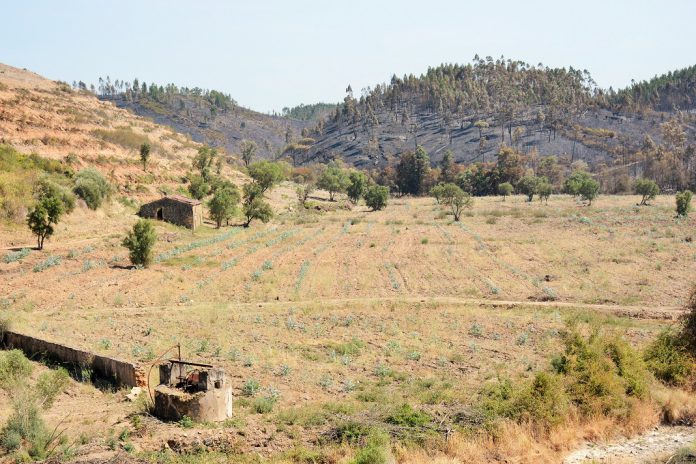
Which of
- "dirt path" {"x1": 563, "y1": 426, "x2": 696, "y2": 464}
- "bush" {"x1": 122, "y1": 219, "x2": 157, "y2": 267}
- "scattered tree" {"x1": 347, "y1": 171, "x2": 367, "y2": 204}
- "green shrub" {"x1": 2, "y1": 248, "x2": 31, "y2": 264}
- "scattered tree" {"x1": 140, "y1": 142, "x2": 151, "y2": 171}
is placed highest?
"scattered tree" {"x1": 140, "y1": 142, "x2": 151, "y2": 171}

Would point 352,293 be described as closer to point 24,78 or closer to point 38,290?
point 38,290

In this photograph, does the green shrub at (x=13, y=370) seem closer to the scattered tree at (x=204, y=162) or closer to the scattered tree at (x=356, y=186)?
the scattered tree at (x=204, y=162)

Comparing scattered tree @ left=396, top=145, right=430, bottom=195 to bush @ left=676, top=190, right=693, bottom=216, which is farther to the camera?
scattered tree @ left=396, top=145, right=430, bottom=195

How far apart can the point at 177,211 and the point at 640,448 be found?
48833 millimetres

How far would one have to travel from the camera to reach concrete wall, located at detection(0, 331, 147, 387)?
1723 cm

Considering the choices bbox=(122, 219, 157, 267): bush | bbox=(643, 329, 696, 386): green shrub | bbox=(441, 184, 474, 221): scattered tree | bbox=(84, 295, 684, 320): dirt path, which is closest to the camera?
bbox=(643, 329, 696, 386): green shrub

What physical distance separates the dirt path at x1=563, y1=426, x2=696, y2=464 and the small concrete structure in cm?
841

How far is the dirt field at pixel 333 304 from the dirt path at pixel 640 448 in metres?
3.43

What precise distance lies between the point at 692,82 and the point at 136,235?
658ft

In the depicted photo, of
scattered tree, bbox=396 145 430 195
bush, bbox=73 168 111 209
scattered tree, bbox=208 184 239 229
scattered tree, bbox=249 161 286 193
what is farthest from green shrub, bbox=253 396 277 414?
scattered tree, bbox=396 145 430 195

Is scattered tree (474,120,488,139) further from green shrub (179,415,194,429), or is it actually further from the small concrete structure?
green shrub (179,415,194,429)

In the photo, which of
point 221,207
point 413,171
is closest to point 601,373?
point 221,207

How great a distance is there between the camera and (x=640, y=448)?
49.2ft

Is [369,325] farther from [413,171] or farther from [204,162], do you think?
[413,171]
